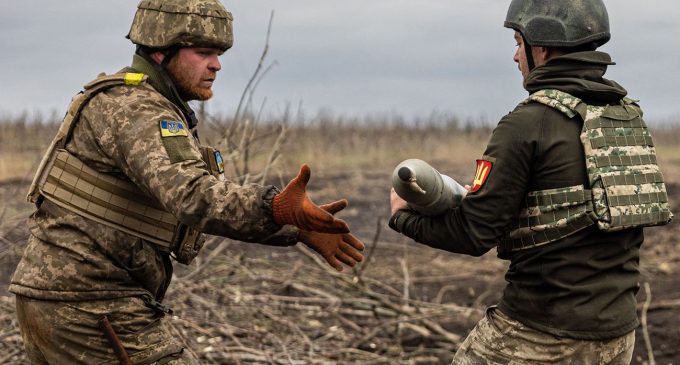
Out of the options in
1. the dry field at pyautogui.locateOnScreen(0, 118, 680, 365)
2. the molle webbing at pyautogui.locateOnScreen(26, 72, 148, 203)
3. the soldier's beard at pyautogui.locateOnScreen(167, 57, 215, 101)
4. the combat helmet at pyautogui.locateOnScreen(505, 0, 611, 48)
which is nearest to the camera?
the molle webbing at pyautogui.locateOnScreen(26, 72, 148, 203)

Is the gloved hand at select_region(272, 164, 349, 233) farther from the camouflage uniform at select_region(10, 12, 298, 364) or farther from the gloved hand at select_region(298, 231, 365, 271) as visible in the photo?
the gloved hand at select_region(298, 231, 365, 271)

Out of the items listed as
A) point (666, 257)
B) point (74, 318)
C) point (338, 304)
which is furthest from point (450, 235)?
point (666, 257)

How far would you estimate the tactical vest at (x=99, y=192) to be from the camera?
14.7ft

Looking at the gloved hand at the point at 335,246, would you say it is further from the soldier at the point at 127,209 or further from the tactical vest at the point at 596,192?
the tactical vest at the point at 596,192

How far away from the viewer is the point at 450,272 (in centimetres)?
1220

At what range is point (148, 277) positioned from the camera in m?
4.65

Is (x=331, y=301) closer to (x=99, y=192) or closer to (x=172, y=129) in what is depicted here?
(x=99, y=192)

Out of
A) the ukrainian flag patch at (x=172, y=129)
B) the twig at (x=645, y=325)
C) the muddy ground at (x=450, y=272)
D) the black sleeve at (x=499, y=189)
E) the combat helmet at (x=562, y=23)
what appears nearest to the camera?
the ukrainian flag patch at (x=172, y=129)

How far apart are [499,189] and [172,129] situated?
1332 mm

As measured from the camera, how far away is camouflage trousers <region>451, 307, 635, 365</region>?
4.54m

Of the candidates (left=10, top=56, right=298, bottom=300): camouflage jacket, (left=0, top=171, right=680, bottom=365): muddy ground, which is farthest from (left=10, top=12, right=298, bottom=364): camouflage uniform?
(left=0, top=171, right=680, bottom=365): muddy ground

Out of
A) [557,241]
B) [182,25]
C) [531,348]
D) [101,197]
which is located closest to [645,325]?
[531,348]

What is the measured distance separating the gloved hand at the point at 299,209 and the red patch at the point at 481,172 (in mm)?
724

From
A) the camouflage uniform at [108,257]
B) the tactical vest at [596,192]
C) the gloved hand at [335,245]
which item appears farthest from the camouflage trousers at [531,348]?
the camouflage uniform at [108,257]
